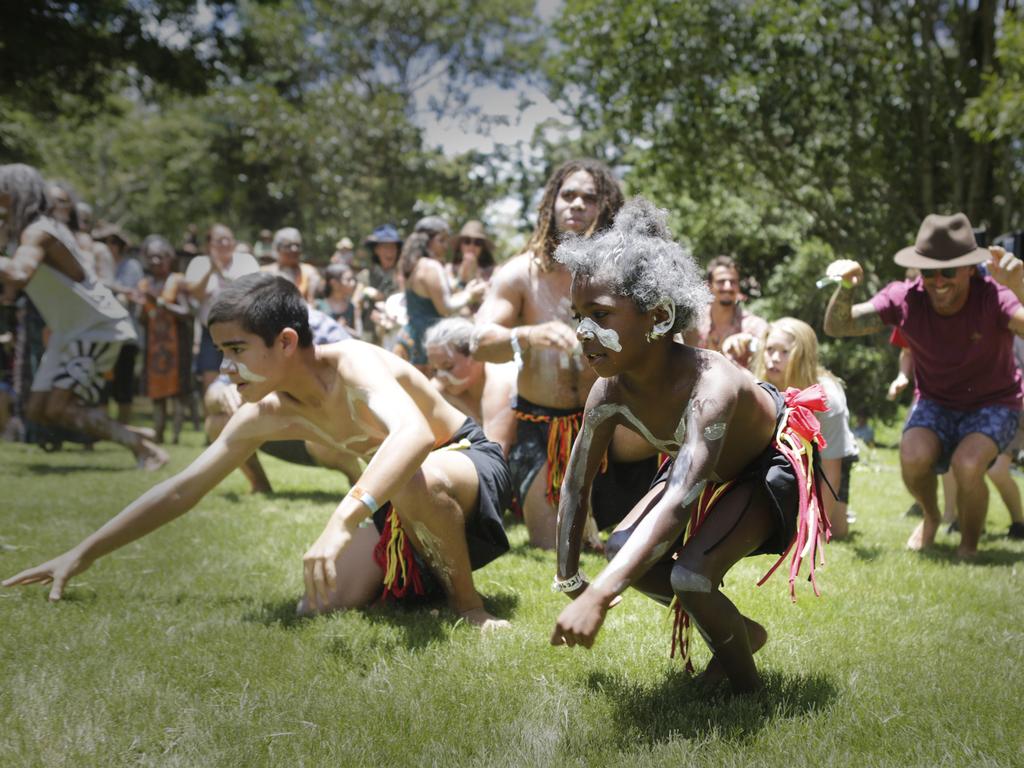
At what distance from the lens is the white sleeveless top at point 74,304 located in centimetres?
752

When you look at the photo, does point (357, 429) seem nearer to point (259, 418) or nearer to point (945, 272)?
point (259, 418)

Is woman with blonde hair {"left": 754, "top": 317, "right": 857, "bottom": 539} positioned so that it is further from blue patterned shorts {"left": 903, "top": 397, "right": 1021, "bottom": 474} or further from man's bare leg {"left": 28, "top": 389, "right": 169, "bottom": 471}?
man's bare leg {"left": 28, "top": 389, "right": 169, "bottom": 471}

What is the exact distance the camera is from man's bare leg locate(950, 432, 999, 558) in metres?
5.20

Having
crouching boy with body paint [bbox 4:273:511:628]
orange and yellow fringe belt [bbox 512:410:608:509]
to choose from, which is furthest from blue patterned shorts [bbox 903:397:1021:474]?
crouching boy with body paint [bbox 4:273:511:628]

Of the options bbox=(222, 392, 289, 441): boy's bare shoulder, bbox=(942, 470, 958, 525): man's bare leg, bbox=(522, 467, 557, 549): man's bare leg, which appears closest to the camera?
bbox=(222, 392, 289, 441): boy's bare shoulder

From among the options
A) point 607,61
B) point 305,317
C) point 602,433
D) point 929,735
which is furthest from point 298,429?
point 607,61

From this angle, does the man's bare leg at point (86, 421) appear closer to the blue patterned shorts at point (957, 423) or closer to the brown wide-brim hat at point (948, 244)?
the blue patterned shorts at point (957, 423)

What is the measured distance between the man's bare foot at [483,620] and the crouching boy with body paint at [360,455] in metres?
0.01

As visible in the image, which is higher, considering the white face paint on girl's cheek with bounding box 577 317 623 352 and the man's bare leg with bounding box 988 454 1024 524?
the white face paint on girl's cheek with bounding box 577 317 623 352

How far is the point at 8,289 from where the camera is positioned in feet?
23.8

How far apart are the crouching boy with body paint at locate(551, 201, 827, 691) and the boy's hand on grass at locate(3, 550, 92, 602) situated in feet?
6.91

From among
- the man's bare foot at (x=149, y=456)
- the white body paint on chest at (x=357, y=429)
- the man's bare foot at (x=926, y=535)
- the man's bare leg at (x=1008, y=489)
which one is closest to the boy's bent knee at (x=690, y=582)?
the white body paint on chest at (x=357, y=429)

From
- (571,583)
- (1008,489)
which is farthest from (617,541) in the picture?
(1008,489)

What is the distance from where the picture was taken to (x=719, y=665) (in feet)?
10.4
